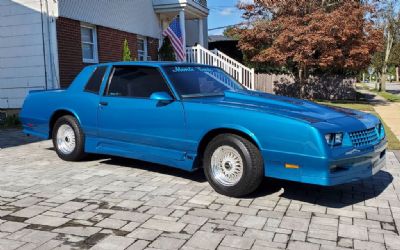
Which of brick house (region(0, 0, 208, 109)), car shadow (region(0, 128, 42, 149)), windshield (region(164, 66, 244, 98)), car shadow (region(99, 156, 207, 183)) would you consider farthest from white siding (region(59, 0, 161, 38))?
windshield (region(164, 66, 244, 98))

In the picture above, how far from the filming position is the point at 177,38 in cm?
1830

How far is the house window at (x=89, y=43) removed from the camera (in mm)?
14250

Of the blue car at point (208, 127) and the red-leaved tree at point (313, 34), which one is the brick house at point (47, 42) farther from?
the red-leaved tree at point (313, 34)

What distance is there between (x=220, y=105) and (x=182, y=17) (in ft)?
46.5

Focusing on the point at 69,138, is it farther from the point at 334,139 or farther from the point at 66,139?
the point at 334,139

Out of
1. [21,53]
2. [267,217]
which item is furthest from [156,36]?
[267,217]

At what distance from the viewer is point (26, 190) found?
5.68 metres

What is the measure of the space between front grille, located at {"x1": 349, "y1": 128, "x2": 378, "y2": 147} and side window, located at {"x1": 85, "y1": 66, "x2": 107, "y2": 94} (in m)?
3.78

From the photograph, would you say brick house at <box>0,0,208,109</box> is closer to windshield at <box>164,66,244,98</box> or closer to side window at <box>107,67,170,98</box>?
side window at <box>107,67,170,98</box>

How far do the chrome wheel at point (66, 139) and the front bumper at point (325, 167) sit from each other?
3.51m

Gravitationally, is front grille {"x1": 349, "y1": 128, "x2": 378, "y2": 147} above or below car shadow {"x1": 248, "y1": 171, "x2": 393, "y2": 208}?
above

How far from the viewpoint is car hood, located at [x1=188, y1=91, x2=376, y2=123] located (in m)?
5.09

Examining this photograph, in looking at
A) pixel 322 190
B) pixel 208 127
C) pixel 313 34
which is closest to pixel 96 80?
pixel 208 127

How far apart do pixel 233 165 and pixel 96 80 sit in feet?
9.32
